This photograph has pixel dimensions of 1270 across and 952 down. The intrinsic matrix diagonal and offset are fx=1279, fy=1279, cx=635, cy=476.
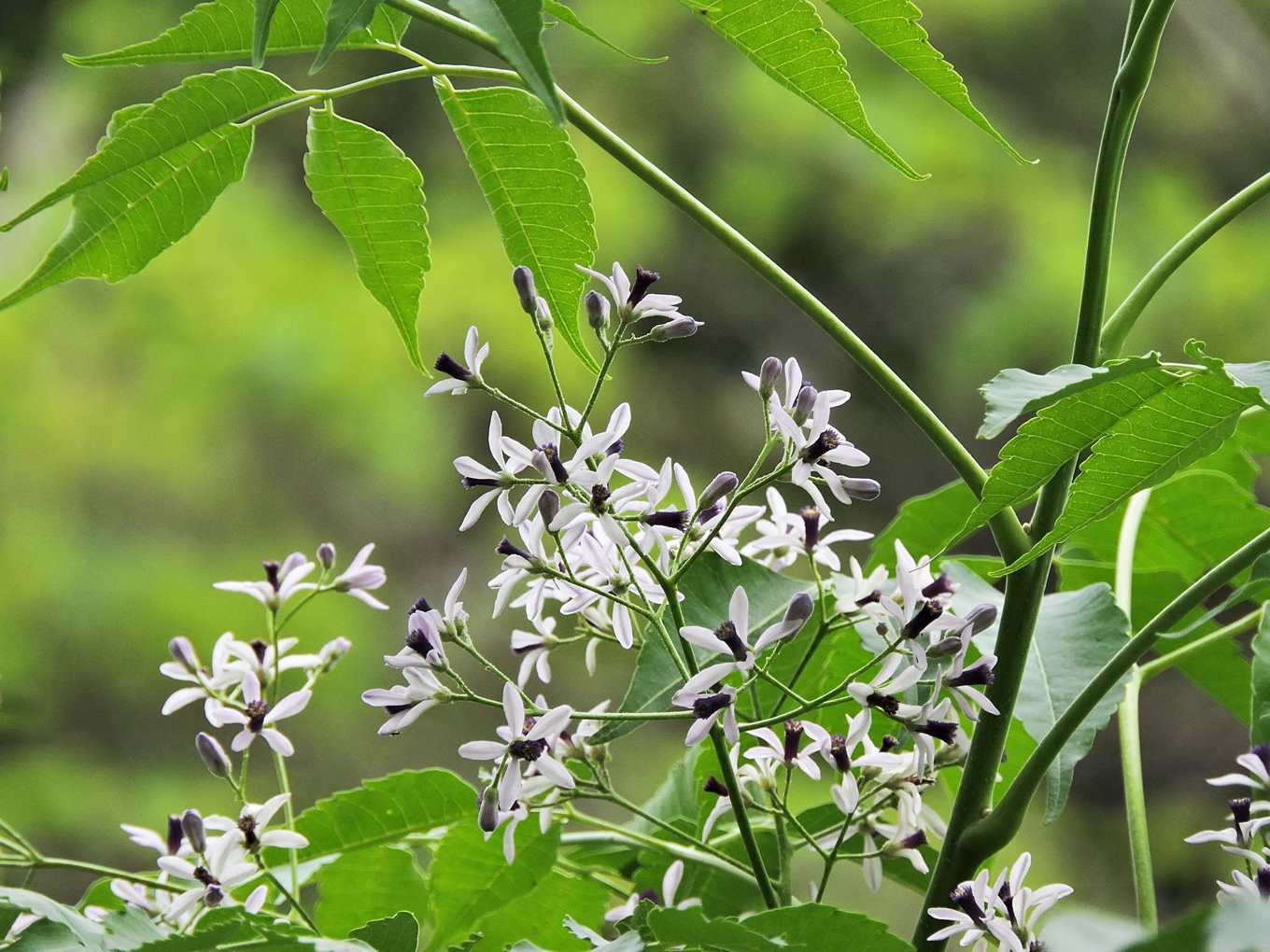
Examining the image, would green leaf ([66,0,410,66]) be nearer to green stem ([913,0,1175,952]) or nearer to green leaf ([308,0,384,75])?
green leaf ([308,0,384,75])

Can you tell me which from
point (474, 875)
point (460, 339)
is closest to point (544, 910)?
point (474, 875)

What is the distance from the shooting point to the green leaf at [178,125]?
1.69ft

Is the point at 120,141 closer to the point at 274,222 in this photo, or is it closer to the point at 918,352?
the point at 274,222

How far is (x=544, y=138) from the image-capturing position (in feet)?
1.80

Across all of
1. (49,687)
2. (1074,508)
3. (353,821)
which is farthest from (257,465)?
(1074,508)

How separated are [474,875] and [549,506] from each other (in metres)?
0.24

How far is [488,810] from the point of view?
1.66ft

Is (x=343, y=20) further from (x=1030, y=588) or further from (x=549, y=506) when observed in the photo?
(x=1030, y=588)

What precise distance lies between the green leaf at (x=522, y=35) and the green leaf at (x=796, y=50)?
141 mm

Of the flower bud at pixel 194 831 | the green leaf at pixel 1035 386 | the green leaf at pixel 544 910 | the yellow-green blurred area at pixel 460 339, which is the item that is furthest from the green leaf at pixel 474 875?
the yellow-green blurred area at pixel 460 339

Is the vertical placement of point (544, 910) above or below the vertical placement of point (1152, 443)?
below

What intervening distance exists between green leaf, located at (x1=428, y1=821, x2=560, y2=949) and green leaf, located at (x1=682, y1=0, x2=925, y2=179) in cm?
36

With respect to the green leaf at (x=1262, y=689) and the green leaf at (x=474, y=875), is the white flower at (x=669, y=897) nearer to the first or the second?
the green leaf at (x=474, y=875)

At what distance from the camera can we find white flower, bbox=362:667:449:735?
1.71 ft
